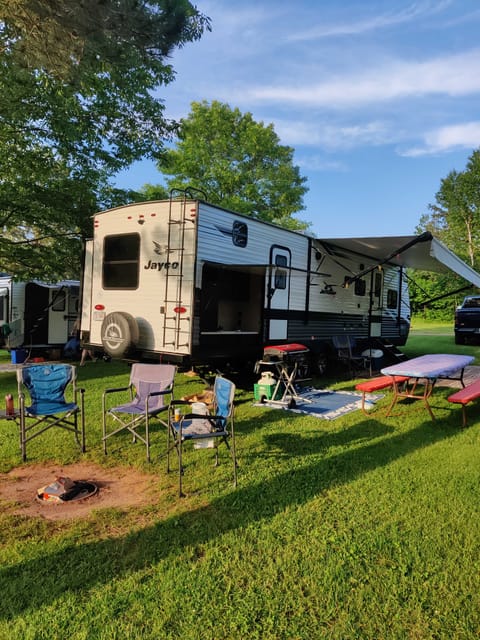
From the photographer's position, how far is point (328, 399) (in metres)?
7.41

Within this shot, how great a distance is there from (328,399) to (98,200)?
22.6 ft

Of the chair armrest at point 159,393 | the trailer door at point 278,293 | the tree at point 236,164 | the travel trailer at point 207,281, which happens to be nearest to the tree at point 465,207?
the tree at point 236,164

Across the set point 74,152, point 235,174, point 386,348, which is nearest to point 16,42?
point 74,152

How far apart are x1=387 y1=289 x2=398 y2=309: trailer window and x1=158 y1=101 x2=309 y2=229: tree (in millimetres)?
10918

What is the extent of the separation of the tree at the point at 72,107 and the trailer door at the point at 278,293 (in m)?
3.69

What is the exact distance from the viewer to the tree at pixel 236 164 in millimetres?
22250

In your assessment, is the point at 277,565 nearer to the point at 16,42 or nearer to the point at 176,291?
the point at 176,291

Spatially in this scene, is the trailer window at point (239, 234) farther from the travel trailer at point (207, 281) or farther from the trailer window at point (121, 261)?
the trailer window at point (121, 261)

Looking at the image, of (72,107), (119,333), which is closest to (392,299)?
(119,333)

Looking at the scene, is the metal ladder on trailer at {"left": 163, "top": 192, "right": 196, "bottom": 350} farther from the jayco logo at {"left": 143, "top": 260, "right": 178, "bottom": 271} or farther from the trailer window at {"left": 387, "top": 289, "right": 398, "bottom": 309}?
the trailer window at {"left": 387, "top": 289, "right": 398, "bottom": 309}

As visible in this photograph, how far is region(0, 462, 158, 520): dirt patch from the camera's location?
3525mm

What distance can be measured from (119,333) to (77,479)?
299 centimetres

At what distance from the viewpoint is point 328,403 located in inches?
279

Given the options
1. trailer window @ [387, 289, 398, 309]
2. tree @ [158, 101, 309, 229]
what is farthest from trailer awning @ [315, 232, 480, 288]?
tree @ [158, 101, 309, 229]
